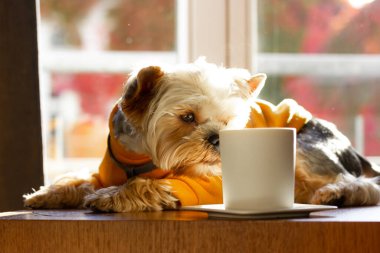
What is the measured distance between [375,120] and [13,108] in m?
1.20

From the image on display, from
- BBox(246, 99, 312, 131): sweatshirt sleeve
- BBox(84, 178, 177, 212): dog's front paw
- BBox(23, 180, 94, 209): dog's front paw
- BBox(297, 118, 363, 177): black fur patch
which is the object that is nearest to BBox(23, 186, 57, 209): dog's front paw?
BBox(23, 180, 94, 209): dog's front paw

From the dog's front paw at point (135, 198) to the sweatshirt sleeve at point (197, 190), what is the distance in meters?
0.02

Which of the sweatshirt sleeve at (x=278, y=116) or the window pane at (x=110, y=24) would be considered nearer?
the sweatshirt sleeve at (x=278, y=116)

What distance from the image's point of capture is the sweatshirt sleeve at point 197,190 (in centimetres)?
136

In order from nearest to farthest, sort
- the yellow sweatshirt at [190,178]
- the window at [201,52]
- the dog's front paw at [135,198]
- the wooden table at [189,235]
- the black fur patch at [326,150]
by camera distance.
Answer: the wooden table at [189,235]
the dog's front paw at [135,198]
the yellow sweatshirt at [190,178]
the black fur patch at [326,150]
the window at [201,52]

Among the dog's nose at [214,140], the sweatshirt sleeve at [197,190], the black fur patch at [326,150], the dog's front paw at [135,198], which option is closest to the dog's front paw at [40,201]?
the dog's front paw at [135,198]

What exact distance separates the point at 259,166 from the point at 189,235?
16 centimetres

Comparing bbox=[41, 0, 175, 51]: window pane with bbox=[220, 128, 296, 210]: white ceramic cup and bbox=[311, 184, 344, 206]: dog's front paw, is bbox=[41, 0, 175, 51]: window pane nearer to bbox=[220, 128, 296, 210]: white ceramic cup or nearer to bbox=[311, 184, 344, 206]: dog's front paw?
bbox=[311, 184, 344, 206]: dog's front paw

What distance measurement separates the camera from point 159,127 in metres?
1.45

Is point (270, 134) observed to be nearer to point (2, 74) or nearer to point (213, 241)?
point (213, 241)

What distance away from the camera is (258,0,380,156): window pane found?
2293mm

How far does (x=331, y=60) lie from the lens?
2320 millimetres

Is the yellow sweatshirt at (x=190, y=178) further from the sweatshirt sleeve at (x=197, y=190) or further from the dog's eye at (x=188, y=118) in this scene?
the dog's eye at (x=188, y=118)

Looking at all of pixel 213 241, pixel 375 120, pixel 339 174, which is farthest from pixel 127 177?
pixel 375 120
